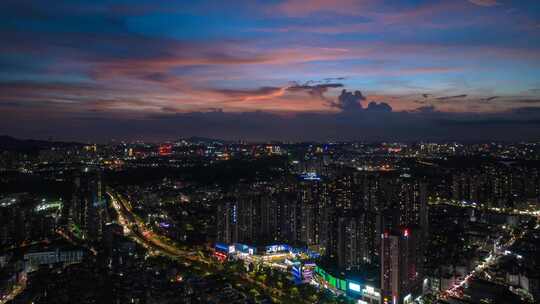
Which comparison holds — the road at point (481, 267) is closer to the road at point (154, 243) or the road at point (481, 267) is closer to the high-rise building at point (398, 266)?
the high-rise building at point (398, 266)

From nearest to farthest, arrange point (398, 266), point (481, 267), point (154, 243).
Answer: point (398, 266) → point (481, 267) → point (154, 243)

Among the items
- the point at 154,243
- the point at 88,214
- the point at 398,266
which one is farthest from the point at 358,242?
the point at 88,214

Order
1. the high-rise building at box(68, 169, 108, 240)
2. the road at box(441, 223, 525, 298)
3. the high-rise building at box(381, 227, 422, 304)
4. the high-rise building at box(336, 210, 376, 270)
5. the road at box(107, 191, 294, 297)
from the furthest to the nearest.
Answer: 1. the high-rise building at box(68, 169, 108, 240)
2. the high-rise building at box(336, 210, 376, 270)
3. the road at box(107, 191, 294, 297)
4. the road at box(441, 223, 525, 298)
5. the high-rise building at box(381, 227, 422, 304)

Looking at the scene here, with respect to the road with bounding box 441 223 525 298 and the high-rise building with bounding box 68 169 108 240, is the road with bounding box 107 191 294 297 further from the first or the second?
the road with bounding box 441 223 525 298

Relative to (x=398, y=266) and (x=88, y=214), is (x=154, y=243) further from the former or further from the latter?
(x=398, y=266)

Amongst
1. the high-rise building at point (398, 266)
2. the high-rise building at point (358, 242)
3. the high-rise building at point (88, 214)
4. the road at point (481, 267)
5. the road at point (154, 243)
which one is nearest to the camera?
the high-rise building at point (398, 266)

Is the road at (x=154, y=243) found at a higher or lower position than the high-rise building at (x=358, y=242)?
lower

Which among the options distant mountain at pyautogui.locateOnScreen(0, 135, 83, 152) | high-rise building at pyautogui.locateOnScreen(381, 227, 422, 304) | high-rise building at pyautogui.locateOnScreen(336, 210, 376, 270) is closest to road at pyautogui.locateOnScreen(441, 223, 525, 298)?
high-rise building at pyautogui.locateOnScreen(381, 227, 422, 304)

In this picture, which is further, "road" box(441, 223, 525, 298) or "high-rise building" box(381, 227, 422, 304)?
"road" box(441, 223, 525, 298)

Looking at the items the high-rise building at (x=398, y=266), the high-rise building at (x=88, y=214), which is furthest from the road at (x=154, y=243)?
the high-rise building at (x=398, y=266)

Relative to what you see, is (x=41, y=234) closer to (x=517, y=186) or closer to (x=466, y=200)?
(x=466, y=200)

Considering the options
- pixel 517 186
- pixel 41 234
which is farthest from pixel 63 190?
pixel 517 186
